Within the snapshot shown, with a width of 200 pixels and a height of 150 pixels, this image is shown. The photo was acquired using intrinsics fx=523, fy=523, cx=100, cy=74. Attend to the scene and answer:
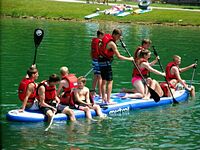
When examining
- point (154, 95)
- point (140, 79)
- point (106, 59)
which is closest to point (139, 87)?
point (140, 79)

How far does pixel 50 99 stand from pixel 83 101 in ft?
3.44

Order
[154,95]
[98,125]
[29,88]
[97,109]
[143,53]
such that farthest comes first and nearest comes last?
[154,95]
[143,53]
[97,109]
[98,125]
[29,88]

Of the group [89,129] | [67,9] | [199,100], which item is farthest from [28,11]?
[89,129]

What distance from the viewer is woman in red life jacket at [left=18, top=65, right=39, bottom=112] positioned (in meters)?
12.1

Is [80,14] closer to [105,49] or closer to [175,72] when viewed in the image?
[175,72]

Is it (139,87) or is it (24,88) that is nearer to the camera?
(24,88)

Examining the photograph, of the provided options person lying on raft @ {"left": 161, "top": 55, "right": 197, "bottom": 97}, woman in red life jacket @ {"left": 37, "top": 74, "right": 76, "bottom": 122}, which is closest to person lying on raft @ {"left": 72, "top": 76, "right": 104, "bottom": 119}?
woman in red life jacket @ {"left": 37, "top": 74, "right": 76, "bottom": 122}

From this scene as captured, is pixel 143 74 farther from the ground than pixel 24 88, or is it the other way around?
pixel 143 74

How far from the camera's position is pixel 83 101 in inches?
528

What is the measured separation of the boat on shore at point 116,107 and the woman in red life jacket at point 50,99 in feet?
0.44

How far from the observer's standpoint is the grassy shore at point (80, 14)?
167 feet

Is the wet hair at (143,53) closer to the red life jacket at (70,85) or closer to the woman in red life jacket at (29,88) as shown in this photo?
the red life jacket at (70,85)

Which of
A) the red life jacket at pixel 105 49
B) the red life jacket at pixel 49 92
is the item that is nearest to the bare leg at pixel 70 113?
the red life jacket at pixel 49 92

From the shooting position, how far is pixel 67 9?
177 feet
